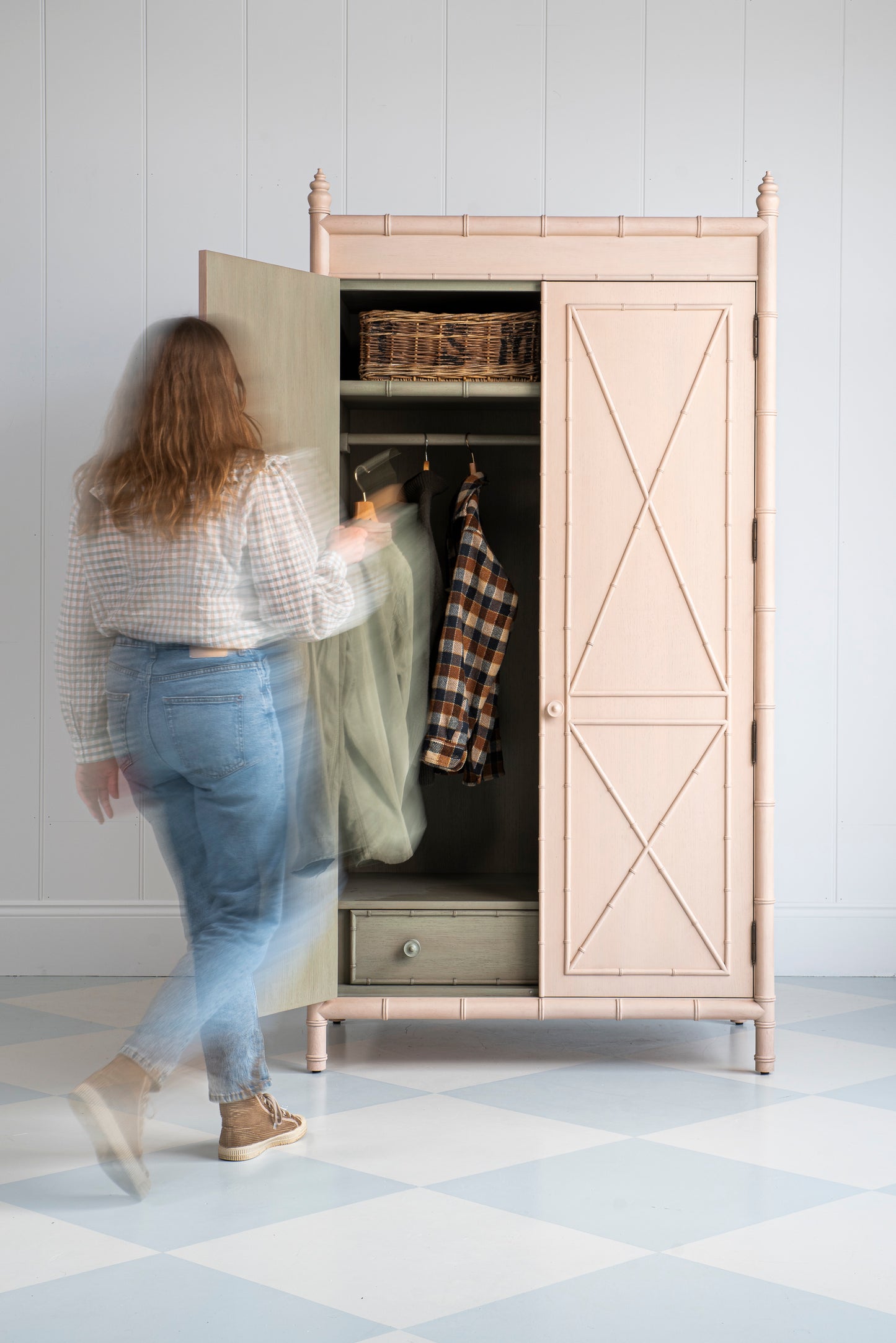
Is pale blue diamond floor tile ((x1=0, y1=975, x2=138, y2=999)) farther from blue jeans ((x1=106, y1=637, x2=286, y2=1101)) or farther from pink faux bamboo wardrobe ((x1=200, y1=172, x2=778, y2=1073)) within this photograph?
blue jeans ((x1=106, y1=637, x2=286, y2=1101))

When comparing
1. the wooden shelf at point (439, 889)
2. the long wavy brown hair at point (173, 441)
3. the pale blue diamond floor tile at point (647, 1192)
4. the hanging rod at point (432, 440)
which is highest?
the hanging rod at point (432, 440)

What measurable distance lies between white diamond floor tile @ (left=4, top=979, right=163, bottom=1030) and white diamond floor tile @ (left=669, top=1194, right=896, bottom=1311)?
1.80 m

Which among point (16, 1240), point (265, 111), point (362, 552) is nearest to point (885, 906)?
point (362, 552)

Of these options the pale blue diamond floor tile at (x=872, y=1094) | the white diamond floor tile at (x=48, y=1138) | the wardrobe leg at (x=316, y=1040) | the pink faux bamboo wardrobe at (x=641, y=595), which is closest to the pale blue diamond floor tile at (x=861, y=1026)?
the pale blue diamond floor tile at (x=872, y=1094)

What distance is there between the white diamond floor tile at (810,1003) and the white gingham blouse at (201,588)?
1515 mm

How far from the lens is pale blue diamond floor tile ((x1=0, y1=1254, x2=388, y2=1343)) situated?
5.09 feet

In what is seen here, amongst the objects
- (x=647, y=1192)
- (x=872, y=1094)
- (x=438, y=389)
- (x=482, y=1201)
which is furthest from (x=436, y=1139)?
(x=438, y=389)

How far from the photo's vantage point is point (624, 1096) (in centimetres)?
256

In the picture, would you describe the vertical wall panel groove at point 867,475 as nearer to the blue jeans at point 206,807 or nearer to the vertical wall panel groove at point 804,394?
the vertical wall panel groove at point 804,394

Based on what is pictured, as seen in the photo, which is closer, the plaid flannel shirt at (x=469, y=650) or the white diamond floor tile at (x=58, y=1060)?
the white diamond floor tile at (x=58, y=1060)

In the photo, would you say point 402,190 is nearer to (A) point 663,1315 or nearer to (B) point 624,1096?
(B) point 624,1096

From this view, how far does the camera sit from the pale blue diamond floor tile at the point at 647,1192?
189 centimetres

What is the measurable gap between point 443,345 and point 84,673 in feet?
3.89

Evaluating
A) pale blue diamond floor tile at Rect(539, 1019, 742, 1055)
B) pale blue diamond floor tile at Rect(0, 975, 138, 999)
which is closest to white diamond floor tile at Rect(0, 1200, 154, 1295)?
pale blue diamond floor tile at Rect(539, 1019, 742, 1055)
